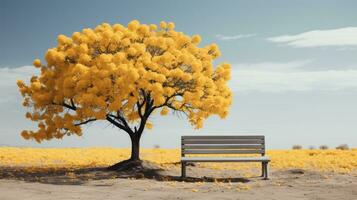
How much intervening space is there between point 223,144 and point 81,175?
15.6ft

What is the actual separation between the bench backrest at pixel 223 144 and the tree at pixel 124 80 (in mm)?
1667

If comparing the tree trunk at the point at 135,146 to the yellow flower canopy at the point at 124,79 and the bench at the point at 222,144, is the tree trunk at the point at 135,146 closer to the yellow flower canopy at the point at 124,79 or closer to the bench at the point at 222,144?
the yellow flower canopy at the point at 124,79

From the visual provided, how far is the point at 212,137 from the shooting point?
16.0m

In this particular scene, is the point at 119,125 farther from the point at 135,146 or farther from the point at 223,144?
the point at 223,144

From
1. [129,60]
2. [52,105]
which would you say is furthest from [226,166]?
[52,105]

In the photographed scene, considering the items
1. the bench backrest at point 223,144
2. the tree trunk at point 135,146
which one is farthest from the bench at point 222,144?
the tree trunk at point 135,146

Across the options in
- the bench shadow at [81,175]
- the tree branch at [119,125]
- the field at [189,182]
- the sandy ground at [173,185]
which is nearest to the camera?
the sandy ground at [173,185]

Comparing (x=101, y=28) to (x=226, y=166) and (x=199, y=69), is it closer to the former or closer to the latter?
(x=199, y=69)

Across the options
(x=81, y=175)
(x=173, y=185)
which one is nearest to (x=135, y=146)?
(x=81, y=175)

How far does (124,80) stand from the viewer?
1582cm

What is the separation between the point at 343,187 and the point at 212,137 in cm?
457

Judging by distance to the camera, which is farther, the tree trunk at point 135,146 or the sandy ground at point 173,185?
the tree trunk at point 135,146

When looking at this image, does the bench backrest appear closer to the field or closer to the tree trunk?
the field

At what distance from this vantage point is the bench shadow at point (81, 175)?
591 inches
